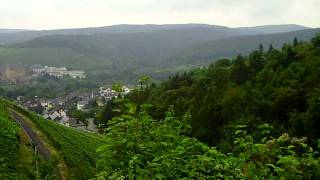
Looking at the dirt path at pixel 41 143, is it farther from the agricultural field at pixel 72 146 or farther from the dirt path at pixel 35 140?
the agricultural field at pixel 72 146

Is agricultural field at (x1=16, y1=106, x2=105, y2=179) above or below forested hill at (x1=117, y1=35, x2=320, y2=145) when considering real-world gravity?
below

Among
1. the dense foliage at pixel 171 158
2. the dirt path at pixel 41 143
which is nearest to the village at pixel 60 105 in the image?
the dirt path at pixel 41 143

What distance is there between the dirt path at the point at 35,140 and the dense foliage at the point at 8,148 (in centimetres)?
201

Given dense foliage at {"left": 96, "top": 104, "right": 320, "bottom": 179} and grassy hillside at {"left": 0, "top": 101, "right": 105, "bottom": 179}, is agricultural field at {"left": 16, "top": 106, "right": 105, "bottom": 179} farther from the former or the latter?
dense foliage at {"left": 96, "top": 104, "right": 320, "bottom": 179}

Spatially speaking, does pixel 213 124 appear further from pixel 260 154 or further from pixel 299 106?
pixel 260 154

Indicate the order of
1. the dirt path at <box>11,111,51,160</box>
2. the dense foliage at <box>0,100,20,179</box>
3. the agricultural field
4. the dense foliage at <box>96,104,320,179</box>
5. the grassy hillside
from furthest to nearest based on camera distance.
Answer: the dirt path at <box>11,111,51,160</box>, the agricultural field, the grassy hillside, the dense foliage at <box>0,100,20,179</box>, the dense foliage at <box>96,104,320,179</box>

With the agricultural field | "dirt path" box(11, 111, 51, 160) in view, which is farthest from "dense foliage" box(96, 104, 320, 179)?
"dirt path" box(11, 111, 51, 160)

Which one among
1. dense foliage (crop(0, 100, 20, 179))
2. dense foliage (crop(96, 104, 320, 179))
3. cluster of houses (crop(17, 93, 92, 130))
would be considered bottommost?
cluster of houses (crop(17, 93, 92, 130))

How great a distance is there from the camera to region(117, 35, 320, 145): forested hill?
39625 millimetres

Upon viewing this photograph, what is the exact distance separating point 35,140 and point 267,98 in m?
21.0

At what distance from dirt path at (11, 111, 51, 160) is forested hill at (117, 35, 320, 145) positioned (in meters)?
9.24

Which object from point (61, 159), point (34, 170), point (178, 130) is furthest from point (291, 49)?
point (178, 130)

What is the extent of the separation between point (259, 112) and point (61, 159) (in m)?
19.1

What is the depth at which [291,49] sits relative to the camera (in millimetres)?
57938
